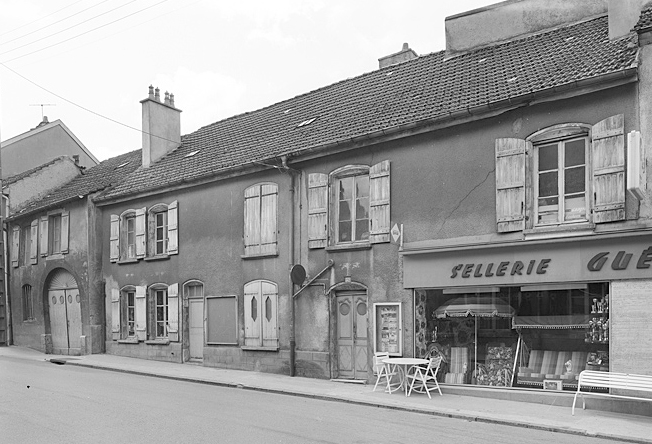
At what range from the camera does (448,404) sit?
11266 millimetres

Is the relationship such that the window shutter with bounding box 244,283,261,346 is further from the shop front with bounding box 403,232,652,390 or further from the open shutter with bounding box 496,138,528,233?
the open shutter with bounding box 496,138,528,233

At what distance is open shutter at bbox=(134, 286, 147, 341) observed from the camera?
19.9m

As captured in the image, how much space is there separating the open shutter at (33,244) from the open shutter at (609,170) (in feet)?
67.9

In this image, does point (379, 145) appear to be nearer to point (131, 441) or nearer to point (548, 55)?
point (548, 55)

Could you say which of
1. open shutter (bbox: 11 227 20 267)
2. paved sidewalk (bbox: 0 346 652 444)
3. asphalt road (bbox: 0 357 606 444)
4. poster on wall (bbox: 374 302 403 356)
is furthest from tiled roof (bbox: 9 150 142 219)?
poster on wall (bbox: 374 302 403 356)

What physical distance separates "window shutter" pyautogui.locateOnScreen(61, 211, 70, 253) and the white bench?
18.0m

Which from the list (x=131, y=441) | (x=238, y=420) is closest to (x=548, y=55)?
(x=238, y=420)

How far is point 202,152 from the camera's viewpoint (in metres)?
20.2

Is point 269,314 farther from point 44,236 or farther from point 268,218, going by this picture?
point 44,236

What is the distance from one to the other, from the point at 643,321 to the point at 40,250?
20945 millimetres

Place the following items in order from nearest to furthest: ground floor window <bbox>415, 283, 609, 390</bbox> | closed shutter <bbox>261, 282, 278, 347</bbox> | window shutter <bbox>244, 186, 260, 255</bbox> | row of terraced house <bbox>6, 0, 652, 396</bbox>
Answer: row of terraced house <bbox>6, 0, 652, 396</bbox> → ground floor window <bbox>415, 283, 609, 390</bbox> → closed shutter <bbox>261, 282, 278, 347</bbox> → window shutter <bbox>244, 186, 260, 255</bbox>

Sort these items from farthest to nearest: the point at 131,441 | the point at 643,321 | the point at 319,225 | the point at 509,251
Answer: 1. the point at 319,225
2. the point at 509,251
3. the point at 643,321
4. the point at 131,441

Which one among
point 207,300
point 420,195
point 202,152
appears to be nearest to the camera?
point 420,195

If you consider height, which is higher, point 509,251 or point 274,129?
point 274,129
